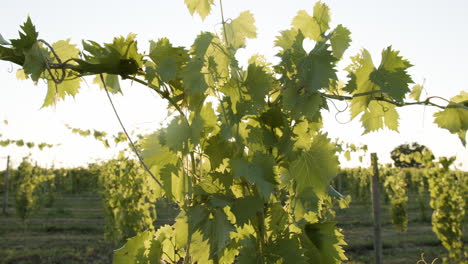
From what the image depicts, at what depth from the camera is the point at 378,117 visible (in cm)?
147

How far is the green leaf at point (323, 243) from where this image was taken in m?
1.42

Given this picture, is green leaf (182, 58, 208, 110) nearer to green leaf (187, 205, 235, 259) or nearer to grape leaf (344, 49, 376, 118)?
green leaf (187, 205, 235, 259)

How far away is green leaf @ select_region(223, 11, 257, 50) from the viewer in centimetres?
144

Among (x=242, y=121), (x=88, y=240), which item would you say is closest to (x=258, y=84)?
(x=242, y=121)

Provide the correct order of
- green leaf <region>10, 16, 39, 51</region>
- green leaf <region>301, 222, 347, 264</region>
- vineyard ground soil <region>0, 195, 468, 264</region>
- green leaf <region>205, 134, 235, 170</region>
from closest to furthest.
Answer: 1. green leaf <region>10, 16, 39, 51</region>
2. green leaf <region>205, 134, 235, 170</region>
3. green leaf <region>301, 222, 347, 264</region>
4. vineyard ground soil <region>0, 195, 468, 264</region>

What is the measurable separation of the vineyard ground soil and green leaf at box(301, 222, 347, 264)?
6.65 meters

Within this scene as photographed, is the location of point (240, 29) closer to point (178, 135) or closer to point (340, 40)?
point (340, 40)

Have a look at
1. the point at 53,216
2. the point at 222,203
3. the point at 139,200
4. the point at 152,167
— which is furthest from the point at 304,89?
the point at 53,216

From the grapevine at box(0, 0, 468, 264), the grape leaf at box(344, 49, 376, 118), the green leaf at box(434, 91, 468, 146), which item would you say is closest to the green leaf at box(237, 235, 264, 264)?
the grapevine at box(0, 0, 468, 264)

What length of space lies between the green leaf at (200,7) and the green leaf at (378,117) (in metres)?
0.63

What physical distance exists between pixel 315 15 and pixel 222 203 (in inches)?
25.2

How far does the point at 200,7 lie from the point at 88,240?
38.3 ft

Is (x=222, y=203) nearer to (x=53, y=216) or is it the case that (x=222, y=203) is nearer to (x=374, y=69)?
(x=374, y=69)

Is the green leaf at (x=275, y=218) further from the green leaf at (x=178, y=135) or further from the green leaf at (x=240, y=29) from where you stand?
the green leaf at (x=240, y=29)
